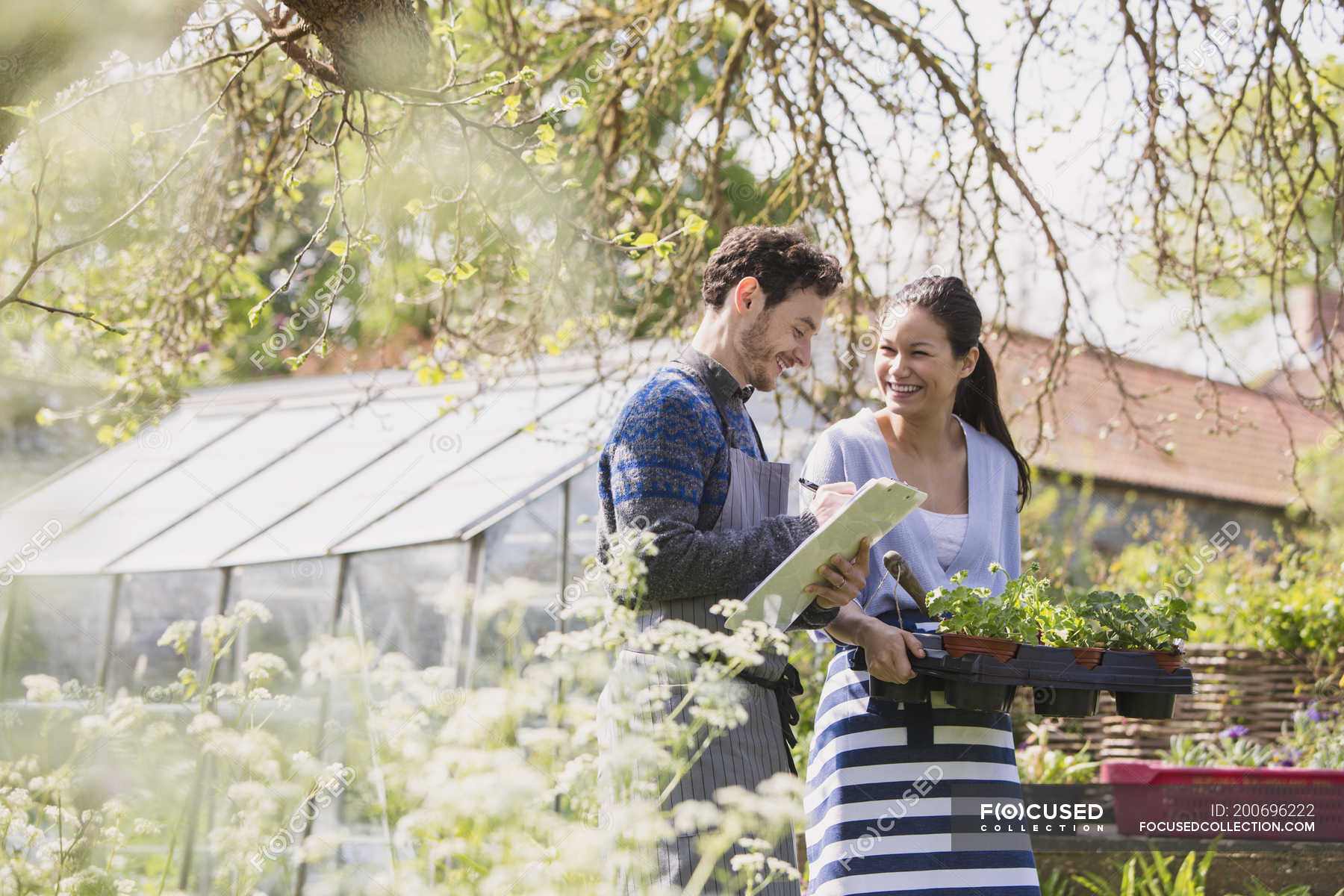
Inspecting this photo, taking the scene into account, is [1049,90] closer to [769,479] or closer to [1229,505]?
[769,479]

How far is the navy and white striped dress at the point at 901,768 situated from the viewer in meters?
2.04

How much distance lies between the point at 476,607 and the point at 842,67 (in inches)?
143

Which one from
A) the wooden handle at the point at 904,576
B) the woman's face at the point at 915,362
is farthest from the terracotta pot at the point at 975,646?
the woman's face at the point at 915,362

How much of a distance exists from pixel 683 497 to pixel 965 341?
832 mm

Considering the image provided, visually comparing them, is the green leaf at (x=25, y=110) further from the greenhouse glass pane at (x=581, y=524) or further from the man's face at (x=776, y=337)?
the greenhouse glass pane at (x=581, y=524)

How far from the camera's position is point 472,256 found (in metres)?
4.14

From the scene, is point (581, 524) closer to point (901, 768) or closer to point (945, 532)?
point (945, 532)

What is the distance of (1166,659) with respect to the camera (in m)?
2.12

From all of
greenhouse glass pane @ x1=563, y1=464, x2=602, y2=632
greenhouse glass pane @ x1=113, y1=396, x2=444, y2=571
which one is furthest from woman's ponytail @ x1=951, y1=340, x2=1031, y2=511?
greenhouse glass pane @ x1=113, y1=396, x2=444, y2=571

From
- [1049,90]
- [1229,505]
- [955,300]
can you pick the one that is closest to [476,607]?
[955,300]

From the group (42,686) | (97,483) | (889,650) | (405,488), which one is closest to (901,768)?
(889,650)

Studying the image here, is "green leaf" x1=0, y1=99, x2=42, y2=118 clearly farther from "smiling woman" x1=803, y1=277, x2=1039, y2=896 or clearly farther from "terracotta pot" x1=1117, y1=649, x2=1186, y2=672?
"terracotta pot" x1=1117, y1=649, x2=1186, y2=672

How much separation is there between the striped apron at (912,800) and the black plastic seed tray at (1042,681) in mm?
73

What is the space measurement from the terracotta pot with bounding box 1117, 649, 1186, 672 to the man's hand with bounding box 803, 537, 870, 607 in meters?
0.60
